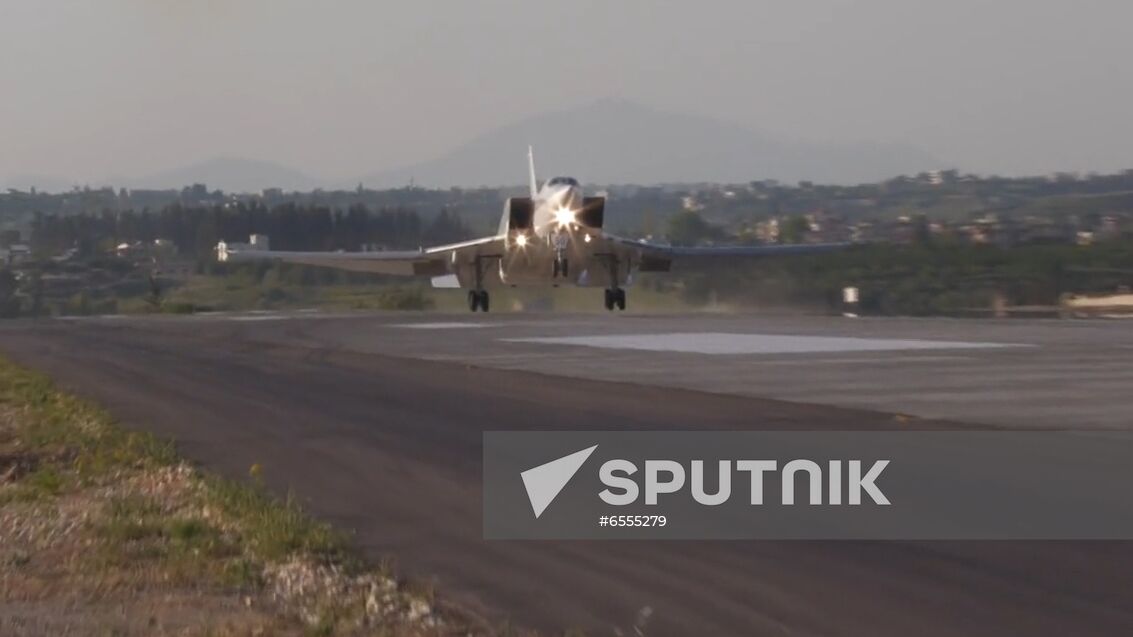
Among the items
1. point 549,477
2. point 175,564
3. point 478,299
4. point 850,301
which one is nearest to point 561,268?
point 478,299

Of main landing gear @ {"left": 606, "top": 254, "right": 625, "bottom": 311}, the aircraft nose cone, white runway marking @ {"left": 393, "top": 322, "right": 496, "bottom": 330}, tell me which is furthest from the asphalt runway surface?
the aircraft nose cone

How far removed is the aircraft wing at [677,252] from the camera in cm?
4759

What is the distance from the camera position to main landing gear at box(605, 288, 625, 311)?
49.5 metres

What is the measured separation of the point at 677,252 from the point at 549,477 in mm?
37268

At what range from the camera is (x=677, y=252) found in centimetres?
5112

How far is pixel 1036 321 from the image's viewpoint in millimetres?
45344

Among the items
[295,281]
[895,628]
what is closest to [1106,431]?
[895,628]

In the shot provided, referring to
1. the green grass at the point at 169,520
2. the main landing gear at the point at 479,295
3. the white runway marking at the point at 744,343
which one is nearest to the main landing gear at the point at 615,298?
the main landing gear at the point at 479,295

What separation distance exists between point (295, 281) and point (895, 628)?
88081mm

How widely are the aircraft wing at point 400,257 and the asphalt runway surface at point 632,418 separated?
3.01 metres

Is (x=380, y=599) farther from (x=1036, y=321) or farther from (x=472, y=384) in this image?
(x=1036, y=321)

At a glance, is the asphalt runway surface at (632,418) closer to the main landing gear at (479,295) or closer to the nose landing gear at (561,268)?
the nose landing gear at (561,268)

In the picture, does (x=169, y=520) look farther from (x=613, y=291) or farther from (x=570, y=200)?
(x=613, y=291)

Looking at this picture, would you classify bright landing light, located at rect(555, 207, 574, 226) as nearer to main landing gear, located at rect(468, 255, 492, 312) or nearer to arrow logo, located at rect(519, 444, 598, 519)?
main landing gear, located at rect(468, 255, 492, 312)
